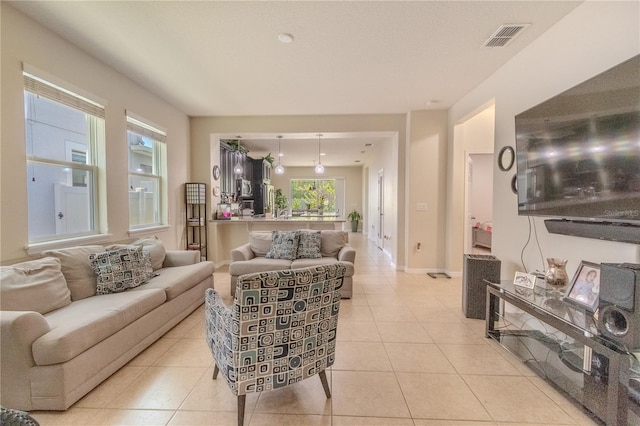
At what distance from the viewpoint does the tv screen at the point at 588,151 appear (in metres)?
1.61

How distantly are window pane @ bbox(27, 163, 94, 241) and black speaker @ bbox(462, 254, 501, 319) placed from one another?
4277mm

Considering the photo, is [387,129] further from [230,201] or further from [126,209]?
[126,209]

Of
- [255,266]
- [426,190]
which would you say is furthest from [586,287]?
[255,266]

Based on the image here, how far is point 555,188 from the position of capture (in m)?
2.16

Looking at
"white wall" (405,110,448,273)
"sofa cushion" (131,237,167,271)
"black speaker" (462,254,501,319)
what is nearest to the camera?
"black speaker" (462,254,501,319)

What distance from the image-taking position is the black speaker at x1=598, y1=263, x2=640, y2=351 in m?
1.46

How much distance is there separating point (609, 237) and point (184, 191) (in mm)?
5352

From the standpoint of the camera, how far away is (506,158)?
124 inches

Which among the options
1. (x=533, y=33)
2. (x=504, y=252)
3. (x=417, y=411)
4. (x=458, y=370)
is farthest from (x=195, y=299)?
(x=533, y=33)

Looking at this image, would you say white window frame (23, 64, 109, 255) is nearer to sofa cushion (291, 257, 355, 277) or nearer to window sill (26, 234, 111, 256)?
window sill (26, 234, 111, 256)

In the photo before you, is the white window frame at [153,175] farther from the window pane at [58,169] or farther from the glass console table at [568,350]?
the glass console table at [568,350]

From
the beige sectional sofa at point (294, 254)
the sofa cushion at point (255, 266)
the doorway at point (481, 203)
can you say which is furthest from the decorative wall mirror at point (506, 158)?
the doorway at point (481, 203)

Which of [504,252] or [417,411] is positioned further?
[504,252]

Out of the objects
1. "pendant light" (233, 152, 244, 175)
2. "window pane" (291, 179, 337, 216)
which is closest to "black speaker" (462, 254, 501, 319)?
"pendant light" (233, 152, 244, 175)
